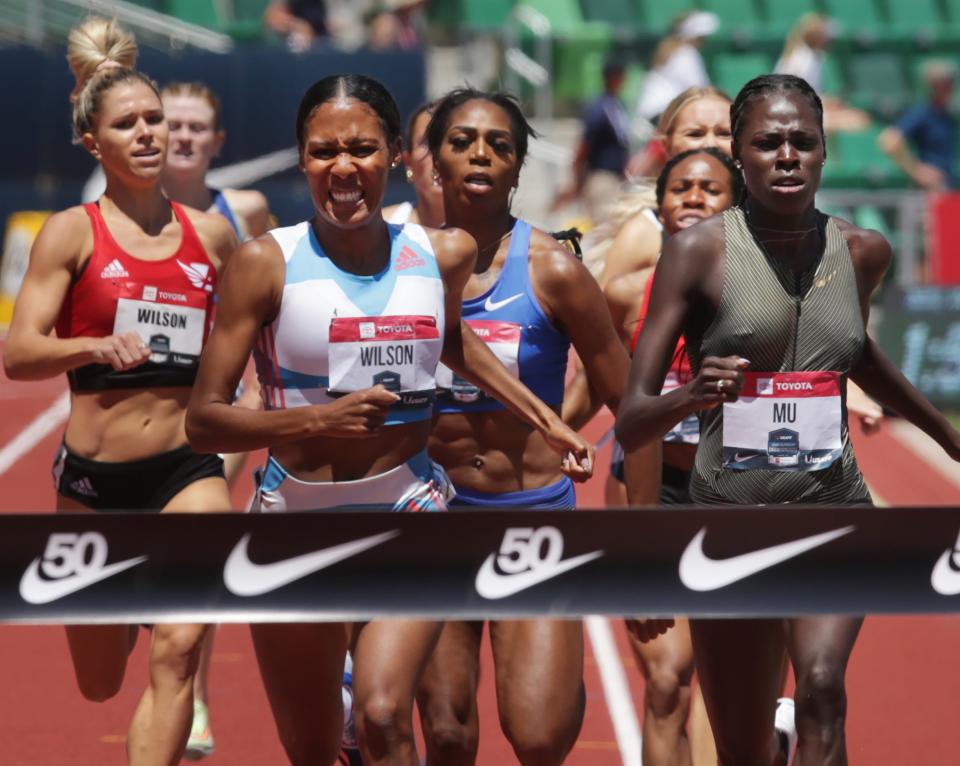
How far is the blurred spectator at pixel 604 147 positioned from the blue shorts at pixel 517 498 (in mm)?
9501

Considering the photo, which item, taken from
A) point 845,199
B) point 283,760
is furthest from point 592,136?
point 283,760

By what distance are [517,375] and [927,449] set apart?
25.9 feet

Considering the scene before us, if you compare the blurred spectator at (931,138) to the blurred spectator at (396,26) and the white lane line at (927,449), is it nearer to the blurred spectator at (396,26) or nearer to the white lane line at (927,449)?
the white lane line at (927,449)

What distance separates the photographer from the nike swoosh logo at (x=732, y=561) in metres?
3.78

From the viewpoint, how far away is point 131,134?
5.27 meters

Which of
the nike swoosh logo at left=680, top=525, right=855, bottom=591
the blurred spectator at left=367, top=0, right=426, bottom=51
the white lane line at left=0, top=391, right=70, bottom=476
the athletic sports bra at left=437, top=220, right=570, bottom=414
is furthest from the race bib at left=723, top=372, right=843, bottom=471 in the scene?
the blurred spectator at left=367, top=0, right=426, bottom=51

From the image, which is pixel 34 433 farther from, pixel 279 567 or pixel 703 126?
pixel 279 567

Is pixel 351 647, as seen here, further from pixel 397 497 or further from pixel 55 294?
pixel 55 294

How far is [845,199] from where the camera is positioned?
1462 cm

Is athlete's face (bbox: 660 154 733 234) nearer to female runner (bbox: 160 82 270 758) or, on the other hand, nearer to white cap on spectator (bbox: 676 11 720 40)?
female runner (bbox: 160 82 270 758)

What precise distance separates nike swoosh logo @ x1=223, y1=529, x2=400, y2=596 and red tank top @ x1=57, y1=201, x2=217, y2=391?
1.59 metres

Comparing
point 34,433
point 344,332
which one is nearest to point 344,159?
point 344,332

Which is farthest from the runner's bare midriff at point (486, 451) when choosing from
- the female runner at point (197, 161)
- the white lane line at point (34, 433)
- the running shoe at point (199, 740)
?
the white lane line at point (34, 433)

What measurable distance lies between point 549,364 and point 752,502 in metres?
0.95
